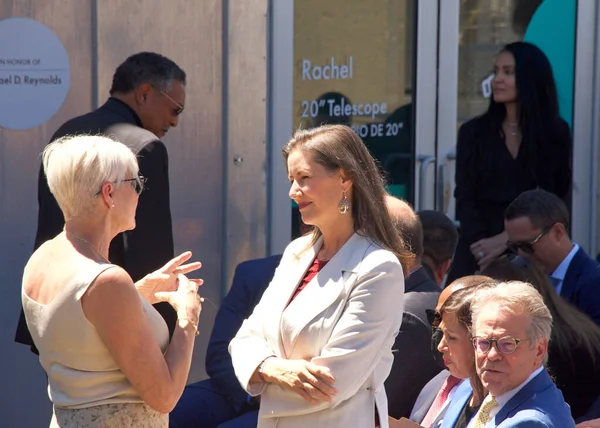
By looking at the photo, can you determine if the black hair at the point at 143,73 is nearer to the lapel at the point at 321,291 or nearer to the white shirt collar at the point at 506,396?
the lapel at the point at 321,291

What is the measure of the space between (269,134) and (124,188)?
2383mm

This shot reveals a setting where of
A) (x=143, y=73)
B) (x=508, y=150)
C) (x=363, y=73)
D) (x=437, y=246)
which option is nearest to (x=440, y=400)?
(x=437, y=246)

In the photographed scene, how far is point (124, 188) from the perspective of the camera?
8.60ft

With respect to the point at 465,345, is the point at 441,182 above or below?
above

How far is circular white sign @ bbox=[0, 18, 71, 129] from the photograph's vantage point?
422 cm

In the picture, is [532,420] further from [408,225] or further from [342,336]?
[408,225]

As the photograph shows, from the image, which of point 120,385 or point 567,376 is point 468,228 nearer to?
point 567,376

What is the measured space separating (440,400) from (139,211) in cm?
141

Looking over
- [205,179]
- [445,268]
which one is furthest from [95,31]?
[445,268]

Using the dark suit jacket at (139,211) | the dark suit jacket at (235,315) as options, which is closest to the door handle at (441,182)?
the dark suit jacket at (235,315)

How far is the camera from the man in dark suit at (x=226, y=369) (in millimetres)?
4176

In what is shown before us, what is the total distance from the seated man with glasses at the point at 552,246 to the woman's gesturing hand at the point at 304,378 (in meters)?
1.91

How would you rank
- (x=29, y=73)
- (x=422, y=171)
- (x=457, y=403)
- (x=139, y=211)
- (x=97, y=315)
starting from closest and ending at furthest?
(x=97, y=315), (x=457, y=403), (x=139, y=211), (x=29, y=73), (x=422, y=171)

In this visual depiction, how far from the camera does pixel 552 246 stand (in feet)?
14.5
